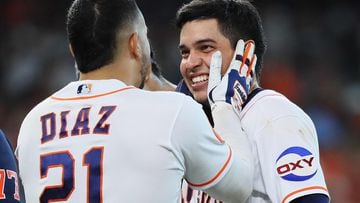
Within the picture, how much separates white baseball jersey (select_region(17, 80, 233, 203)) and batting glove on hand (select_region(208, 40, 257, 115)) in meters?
0.38

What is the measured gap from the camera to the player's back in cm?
303

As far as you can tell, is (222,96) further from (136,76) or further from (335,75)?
(335,75)

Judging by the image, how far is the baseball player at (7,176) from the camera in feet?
10.8

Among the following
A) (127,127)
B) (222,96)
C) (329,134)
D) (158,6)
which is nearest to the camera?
(127,127)

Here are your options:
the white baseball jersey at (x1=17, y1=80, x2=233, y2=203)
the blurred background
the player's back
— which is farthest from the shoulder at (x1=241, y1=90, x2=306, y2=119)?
the blurred background

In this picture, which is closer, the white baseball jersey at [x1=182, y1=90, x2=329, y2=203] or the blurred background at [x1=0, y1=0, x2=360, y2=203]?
the white baseball jersey at [x1=182, y1=90, x2=329, y2=203]

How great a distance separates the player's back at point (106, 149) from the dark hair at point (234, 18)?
801 millimetres

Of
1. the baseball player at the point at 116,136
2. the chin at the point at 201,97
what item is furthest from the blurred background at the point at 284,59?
the baseball player at the point at 116,136

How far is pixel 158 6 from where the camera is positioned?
12.3 m

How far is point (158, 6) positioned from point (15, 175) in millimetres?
9098

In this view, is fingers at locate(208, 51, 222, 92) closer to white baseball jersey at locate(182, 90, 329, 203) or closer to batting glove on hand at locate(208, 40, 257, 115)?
batting glove on hand at locate(208, 40, 257, 115)

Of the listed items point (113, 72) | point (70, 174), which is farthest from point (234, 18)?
point (70, 174)

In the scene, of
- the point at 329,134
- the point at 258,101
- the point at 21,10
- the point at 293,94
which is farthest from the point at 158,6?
the point at 258,101

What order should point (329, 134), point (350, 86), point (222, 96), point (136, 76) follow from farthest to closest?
point (350, 86) → point (329, 134) → point (222, 96) → point (136, 76)
